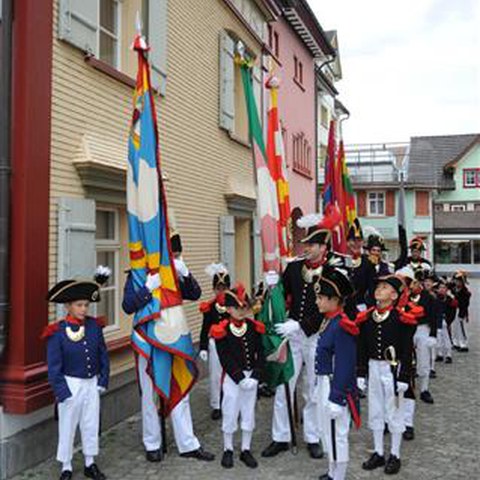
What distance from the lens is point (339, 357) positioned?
4.62 metres

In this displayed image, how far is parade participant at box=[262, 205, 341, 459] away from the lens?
5625 millimetres

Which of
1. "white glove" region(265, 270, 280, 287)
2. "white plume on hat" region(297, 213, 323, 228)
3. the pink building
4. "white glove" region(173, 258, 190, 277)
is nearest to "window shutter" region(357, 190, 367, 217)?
the pink building

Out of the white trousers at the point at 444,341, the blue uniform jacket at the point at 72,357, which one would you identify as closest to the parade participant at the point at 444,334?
the white trousers at the point at 444,341

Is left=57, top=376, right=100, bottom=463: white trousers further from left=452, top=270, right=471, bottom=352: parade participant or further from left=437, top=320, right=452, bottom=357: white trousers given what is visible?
left=452, top=270, right=471, bottom=352: parade participant

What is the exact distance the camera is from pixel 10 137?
516cm

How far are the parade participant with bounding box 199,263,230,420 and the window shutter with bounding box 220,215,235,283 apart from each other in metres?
2.63

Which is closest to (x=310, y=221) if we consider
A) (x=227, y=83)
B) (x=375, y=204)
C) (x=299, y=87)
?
(x=227, y=83)

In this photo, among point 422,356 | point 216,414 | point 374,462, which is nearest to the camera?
point 374,462

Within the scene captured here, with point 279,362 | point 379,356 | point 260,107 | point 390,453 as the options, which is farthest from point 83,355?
point 260,107

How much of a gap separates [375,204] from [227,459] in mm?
32729

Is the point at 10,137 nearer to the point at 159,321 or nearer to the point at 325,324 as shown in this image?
the point at 159,321

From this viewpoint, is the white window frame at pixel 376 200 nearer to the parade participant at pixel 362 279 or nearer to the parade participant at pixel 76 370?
the parade participant at pixel 362 279

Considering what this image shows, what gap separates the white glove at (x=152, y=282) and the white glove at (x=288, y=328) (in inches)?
50.0

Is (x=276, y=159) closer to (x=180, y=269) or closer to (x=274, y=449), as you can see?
(x=180, y=269)
